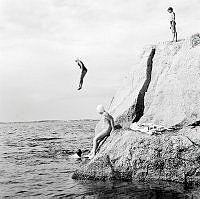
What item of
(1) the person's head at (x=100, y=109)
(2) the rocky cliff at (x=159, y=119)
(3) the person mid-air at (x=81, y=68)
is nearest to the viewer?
(2) the rocky cliff at (x=159, y=119)

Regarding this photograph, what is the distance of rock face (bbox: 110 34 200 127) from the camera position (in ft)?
43.2

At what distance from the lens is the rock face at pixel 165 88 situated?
13.2 metres

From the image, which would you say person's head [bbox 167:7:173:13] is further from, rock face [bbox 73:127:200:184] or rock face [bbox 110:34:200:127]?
rock face [bbox 73:127:200:184]

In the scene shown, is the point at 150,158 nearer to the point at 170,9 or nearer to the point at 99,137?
the point at 99,137

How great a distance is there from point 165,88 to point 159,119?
1474 millimetres

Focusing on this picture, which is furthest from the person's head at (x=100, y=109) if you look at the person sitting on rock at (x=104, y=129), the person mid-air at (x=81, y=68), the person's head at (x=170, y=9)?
the person's head at (x=170, y=9)

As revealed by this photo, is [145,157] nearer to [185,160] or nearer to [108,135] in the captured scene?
[185,160]

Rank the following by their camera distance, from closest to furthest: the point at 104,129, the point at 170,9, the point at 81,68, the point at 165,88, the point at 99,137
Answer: the point at 99,137 → the point at 104,129 → the point at 165,88 → the point at 170,9 → the point at 81,68

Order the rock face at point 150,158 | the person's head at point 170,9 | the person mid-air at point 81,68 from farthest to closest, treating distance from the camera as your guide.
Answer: the person mid-air at point 81,68 < the person's head at point 170,9 < the rock face at point 150,158

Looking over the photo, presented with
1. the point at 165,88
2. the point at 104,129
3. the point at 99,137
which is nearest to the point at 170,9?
the point at 165,88

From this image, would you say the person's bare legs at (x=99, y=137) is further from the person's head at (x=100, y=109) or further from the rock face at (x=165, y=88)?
the rock face at (x=165, y=88)

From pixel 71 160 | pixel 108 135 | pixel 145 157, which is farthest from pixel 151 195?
pixel 71 160

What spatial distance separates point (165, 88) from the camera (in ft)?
46.9

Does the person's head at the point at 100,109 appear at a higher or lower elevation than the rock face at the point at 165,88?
lower
